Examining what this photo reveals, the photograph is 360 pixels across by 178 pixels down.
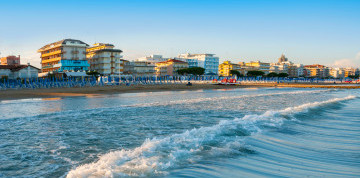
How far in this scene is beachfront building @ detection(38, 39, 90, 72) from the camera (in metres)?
65.0

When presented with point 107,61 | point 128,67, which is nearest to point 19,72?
point 107,61

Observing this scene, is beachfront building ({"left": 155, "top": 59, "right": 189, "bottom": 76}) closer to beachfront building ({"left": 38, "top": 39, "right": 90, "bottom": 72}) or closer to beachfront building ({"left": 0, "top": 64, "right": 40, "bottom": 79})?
beachfront building ({"left": 38, "top": 39, "right": 90, "bottom": 72})

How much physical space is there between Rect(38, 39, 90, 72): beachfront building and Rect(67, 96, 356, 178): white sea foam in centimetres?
6170

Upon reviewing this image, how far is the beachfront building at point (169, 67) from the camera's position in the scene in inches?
4166

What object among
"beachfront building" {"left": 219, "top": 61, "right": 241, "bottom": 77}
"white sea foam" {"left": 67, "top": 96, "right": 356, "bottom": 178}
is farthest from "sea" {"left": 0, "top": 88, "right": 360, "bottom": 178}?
"beachfront building" {"left": 219, "top": 61, "right": 241, "bottom": 77}

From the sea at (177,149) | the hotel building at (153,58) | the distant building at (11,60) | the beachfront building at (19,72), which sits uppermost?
the hotel building at (153,58)

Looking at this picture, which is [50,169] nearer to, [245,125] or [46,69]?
[245,125]

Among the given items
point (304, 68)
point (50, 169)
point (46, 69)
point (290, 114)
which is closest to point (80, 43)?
point (46, 69)

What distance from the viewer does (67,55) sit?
229 ft

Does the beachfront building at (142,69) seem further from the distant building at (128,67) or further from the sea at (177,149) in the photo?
the sea at (177,149)

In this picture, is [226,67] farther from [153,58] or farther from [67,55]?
[67,55]

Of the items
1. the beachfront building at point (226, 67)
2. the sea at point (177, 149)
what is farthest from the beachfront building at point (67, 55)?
the beachfront building at point (226, 67)

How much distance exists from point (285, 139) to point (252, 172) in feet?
11.2

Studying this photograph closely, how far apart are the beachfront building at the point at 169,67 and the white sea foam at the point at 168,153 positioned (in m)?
95.9
